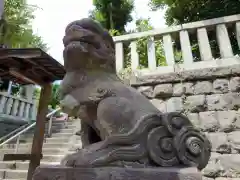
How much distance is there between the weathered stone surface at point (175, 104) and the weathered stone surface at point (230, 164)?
90 cm

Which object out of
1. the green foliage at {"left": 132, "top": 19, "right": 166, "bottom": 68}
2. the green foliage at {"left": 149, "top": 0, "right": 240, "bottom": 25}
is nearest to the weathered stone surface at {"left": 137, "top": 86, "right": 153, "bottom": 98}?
the green foliage at {"left": 132, "top": 19, "right": 166, "bottom": 68}

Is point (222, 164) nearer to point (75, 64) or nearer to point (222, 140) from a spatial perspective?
point (222, 140)

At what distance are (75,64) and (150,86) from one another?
85.6 inches

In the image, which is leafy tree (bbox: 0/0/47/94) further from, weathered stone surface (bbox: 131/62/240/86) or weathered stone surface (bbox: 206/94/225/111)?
weathered stone surface (bbox: 206/94/225/111)

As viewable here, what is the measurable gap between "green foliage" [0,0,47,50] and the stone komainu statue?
780 centimetres

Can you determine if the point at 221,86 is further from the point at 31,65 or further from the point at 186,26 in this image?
the point at 31,65

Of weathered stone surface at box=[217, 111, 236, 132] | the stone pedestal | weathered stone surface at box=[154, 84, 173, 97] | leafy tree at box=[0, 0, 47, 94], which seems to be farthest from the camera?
leafy tree at box=[0, 0, 47, 94]

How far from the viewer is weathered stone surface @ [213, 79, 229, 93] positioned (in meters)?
3.15

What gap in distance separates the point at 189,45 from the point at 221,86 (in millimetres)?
837

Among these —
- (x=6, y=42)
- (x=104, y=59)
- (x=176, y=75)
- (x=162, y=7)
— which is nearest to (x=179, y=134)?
(x=104, y=59)

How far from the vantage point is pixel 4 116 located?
20.7 ft

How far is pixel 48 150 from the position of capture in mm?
4133

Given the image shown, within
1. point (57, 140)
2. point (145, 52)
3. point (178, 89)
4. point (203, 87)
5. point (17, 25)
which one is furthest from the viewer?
point (17, 25)

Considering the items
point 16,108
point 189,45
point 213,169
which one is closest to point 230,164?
point 213,169
